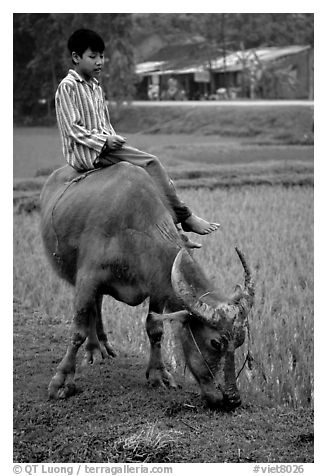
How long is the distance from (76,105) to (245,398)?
6.05ft

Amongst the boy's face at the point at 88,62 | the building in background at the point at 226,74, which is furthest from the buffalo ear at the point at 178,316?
the building in background at the point at 226,74

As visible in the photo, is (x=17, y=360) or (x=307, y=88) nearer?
(x=17, y=360)

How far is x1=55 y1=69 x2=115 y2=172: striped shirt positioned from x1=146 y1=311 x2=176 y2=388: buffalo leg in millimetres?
966

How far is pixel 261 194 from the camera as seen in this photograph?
29.8 ft

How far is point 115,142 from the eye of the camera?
381 centimetres

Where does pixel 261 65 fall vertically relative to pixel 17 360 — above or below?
above

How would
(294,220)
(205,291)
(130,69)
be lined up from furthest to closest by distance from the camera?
(130,69)
(294,220)
(205,291)

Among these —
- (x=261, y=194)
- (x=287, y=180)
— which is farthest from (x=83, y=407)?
(x=287, y=180)

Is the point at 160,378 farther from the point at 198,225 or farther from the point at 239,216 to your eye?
the point at 239,216

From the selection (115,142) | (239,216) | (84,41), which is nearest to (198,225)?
(115,142)

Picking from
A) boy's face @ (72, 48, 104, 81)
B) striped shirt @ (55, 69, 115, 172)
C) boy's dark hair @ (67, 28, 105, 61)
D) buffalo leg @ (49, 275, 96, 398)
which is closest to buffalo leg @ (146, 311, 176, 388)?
buffalo leg @ (49, 275, 96, 398)

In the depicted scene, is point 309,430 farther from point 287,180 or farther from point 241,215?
point 287,180

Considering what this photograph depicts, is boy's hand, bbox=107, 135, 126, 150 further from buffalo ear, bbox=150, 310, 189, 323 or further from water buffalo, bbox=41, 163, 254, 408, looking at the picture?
buffalo ear, bbox=150, 310, 189, 323

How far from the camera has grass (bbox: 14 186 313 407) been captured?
4.30 metres
